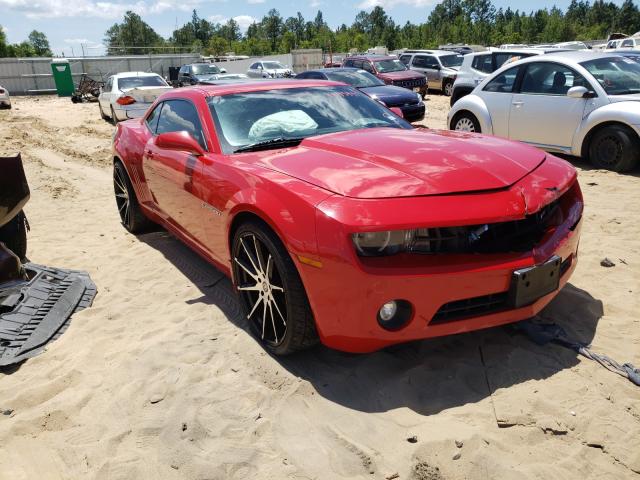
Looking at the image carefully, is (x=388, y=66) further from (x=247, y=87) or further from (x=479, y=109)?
(x=247, y=87)

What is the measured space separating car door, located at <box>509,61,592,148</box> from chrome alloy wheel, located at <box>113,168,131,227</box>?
5714 mm

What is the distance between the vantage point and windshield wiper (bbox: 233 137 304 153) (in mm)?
3494

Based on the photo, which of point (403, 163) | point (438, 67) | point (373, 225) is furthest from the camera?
point (438, 67)

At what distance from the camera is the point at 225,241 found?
3.36 meters

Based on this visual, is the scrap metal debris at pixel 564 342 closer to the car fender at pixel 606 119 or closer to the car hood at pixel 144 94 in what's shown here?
the car fender at pixel 606 119

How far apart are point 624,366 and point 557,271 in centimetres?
64

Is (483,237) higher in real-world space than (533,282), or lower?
higher

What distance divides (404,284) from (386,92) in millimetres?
11299

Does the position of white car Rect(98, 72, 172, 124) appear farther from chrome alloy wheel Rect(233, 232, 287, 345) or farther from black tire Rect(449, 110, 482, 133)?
chrome alloy wheel Rect(233, 232, 287, 345)

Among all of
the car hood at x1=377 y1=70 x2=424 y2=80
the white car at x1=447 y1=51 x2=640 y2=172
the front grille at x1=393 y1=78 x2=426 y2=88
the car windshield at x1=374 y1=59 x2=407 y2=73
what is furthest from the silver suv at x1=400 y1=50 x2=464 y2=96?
the white car at x1=447 y1=51 x2=640 y2=172

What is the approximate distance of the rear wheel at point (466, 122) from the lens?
8.71m

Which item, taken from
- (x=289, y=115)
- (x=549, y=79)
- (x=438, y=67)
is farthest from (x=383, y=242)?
(x=438, y=67)

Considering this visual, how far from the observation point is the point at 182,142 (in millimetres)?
3541

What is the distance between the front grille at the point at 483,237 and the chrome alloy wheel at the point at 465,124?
6.28m
